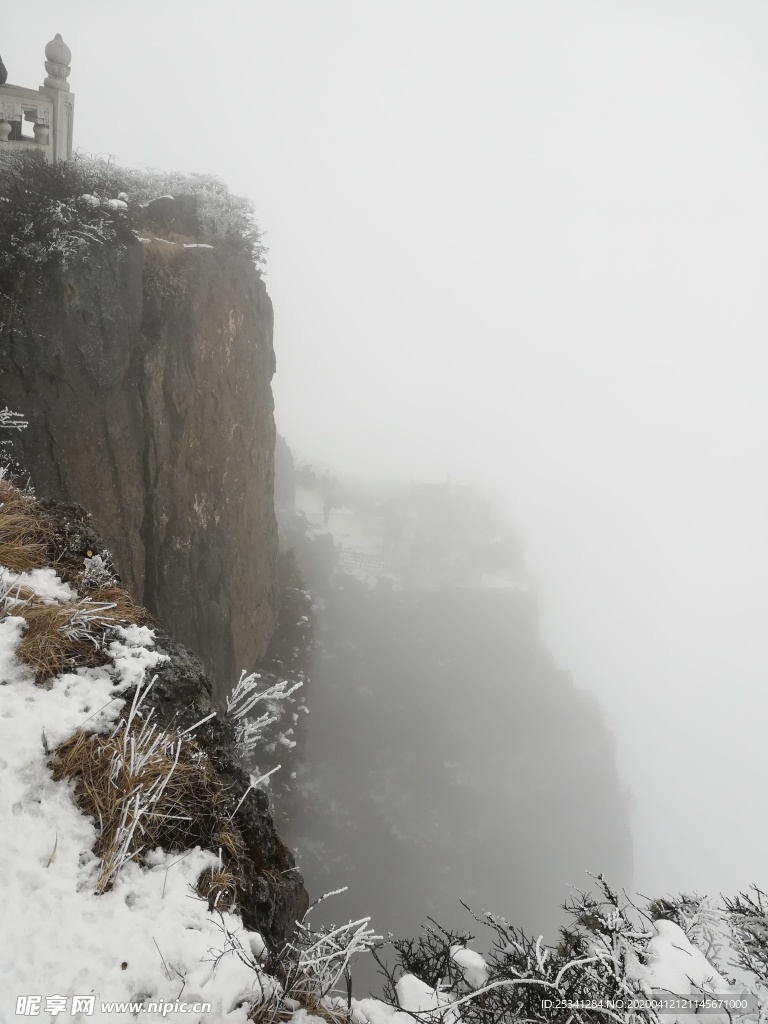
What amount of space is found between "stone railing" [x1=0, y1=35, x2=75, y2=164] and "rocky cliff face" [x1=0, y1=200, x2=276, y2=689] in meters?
2.29

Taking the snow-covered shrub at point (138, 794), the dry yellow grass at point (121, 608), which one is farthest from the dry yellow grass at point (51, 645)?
the snow-covered shrub at point (138, 794)

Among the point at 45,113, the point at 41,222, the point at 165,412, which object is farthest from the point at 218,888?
the point at 45,113

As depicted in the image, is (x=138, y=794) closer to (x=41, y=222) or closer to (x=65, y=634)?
(x=65, y=634)

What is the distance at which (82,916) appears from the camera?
2215 mm

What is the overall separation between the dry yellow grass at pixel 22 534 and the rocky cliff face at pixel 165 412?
4.94 metres

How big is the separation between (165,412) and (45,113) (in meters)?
7.18

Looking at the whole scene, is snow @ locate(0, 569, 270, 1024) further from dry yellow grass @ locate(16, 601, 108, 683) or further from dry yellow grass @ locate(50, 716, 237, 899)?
dry yellow grass @ locate(16, 601, 108, 683)

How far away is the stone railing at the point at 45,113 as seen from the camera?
34.0ft

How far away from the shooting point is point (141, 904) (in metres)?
2.38

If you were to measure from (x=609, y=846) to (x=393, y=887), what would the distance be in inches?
440

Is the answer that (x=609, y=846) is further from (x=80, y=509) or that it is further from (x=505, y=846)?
(x=80, y=509)

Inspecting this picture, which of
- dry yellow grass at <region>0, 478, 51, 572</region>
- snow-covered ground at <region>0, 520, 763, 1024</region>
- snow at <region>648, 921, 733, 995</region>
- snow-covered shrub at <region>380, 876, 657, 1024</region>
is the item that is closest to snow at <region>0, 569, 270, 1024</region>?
snow-covered ground at <region>0, 520, 763, 1024</region>

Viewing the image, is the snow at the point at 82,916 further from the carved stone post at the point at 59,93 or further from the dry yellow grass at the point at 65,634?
the carved stone post at the point at 59,93

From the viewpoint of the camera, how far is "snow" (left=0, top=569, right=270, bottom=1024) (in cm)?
205
